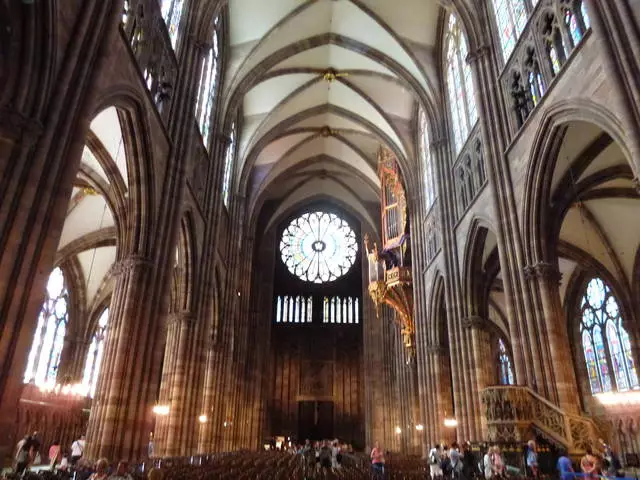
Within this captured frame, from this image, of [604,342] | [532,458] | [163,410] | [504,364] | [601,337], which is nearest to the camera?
[532,458]

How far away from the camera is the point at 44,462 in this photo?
2053cm

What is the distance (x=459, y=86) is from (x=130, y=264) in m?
14.1

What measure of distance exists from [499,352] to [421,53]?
19.0 meters

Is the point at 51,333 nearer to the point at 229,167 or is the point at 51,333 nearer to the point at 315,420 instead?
the point at 229,167

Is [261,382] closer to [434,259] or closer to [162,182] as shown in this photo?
[434,259]

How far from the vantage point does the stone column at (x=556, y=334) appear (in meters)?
11.0

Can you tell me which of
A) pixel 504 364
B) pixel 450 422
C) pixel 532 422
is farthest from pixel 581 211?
pixel 504 364

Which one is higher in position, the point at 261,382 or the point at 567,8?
the point at 567,8

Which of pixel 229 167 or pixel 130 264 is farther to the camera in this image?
pixel 229 167

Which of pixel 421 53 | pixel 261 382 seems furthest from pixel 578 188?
pixel 261 382

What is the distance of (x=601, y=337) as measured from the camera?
22.4 metres

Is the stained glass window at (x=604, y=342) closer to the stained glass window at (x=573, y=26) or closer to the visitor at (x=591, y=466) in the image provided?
the stained glass window at (x=573, y=26)

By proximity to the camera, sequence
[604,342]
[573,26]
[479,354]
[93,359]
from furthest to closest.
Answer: [93,359], [604,342], [479,354], [573,26]

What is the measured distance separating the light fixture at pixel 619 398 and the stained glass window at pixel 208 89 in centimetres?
1950
